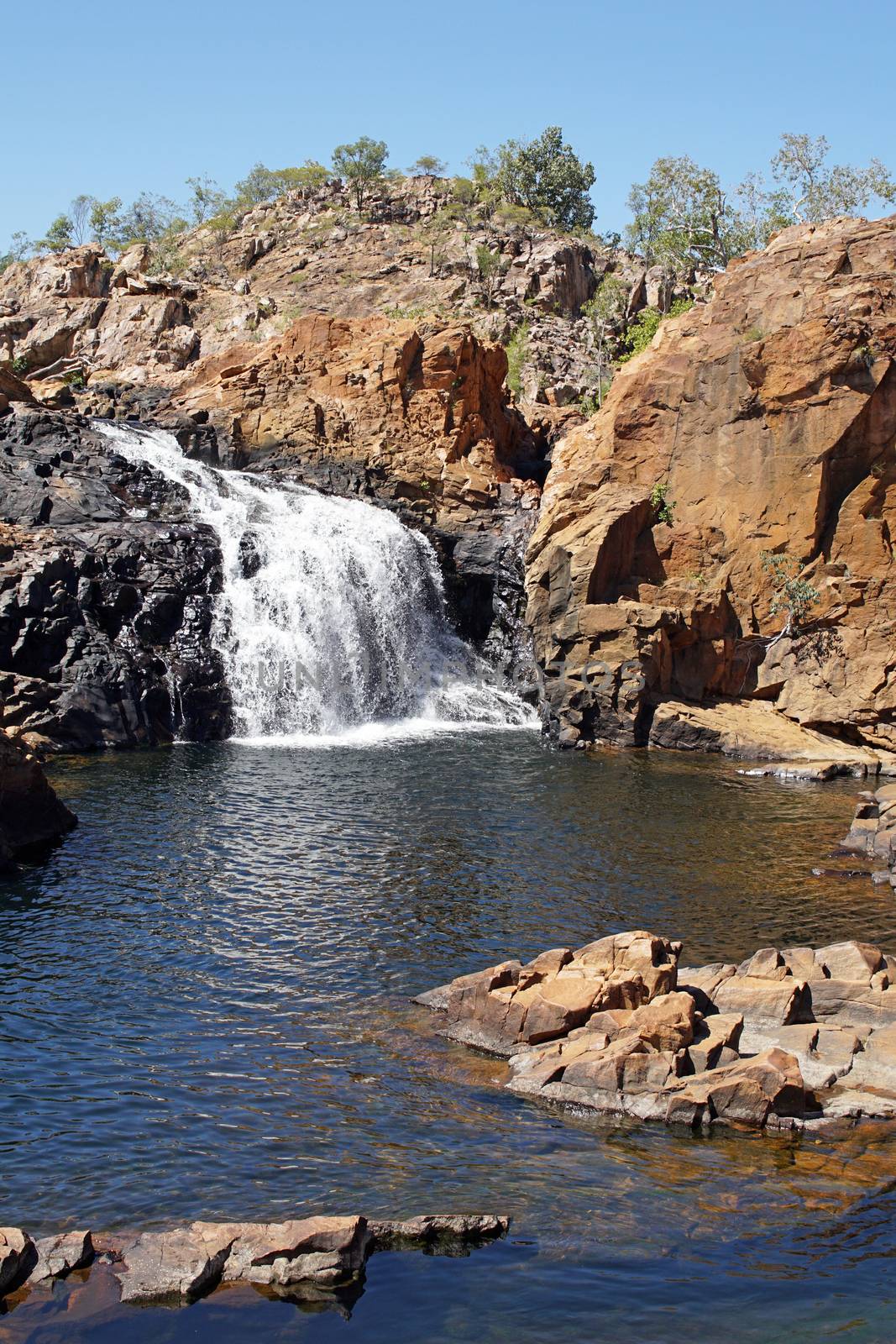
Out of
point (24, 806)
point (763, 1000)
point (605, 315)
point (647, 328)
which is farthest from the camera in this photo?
point (605, 315)

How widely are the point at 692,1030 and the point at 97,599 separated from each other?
27.5m

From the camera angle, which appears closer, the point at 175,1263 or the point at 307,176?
the point at 175,1263

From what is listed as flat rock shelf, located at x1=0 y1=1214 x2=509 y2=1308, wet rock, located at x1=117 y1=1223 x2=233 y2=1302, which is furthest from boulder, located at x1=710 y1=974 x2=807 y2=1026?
wet rock, located at x1=117 y1=1223 x2=233 y2=1302

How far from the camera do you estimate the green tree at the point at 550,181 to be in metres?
87.8

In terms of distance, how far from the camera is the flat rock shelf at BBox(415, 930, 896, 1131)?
1285 cm

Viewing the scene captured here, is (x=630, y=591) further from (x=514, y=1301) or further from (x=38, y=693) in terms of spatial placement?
(x=514, y=1301)

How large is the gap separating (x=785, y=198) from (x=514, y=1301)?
67.2m

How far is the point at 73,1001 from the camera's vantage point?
53.0ft

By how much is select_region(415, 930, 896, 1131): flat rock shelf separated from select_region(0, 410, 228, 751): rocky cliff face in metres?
20.6

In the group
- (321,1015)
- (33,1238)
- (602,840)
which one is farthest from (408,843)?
(33,1238)

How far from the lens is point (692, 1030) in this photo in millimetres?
13758

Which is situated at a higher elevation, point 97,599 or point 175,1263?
point 97,599

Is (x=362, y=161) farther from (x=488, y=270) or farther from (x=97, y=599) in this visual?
(x=97, y=599)

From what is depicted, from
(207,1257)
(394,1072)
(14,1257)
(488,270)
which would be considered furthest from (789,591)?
(488,270)
